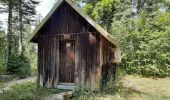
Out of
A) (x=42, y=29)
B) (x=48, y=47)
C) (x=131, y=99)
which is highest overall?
(x=42, y=29)

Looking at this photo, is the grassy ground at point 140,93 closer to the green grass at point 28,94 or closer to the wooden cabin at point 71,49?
the wooden cabin at point 71,49

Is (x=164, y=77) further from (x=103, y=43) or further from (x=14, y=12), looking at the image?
(x=14, y=12)

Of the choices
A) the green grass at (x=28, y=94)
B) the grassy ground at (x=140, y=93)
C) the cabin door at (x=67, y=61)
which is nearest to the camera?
the green grass at (x=28, y=94)

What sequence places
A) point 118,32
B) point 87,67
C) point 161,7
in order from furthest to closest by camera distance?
point 161,7 < point 118,32 < point 87,67

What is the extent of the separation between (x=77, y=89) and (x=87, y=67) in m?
1.44

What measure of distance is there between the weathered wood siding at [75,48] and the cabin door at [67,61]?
24cm

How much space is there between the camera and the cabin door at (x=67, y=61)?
1354 centimetres

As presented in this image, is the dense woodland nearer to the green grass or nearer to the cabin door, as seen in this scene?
the cabin door

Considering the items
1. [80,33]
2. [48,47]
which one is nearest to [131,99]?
[80,33]

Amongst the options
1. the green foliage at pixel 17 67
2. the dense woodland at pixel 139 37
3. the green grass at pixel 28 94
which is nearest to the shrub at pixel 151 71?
the dense woodland at pixel 139 37

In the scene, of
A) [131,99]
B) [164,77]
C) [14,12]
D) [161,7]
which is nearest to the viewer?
[131,99]

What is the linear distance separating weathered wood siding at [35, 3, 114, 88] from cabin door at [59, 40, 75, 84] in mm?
244

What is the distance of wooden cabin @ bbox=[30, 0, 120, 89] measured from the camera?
12602 mm

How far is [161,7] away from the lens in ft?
76.7
